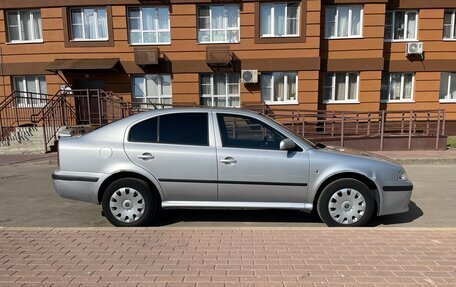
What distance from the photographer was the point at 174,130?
5.13 metres

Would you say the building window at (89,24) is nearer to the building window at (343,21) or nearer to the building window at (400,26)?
the building window at (343,21)

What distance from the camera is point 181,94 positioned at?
16.6m

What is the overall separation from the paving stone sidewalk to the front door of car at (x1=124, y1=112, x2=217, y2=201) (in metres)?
0.60

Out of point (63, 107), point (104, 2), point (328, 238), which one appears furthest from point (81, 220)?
point (104, 2)

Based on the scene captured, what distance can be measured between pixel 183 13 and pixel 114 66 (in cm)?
374

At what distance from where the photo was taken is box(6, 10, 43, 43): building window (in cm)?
1675

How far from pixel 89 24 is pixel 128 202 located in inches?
543

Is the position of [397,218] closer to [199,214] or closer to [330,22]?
[199,214]

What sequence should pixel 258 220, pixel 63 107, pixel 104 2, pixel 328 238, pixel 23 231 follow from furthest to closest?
pixel 104 2 → pixel 63 107 → pixel 258 220 → pixel 23 231 → pixel 328 238

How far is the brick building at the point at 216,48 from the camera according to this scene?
53.0 feet

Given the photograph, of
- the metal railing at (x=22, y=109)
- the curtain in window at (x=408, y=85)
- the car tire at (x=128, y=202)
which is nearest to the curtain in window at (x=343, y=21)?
the curtain in window at (x=408, y=85)

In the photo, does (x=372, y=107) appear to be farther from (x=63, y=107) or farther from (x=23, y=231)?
(x=23, y=231)

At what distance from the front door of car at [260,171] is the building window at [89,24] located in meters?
13.5

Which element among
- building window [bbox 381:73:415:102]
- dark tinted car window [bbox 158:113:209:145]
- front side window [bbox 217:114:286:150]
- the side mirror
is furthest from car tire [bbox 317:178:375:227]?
building window [bbox 381:73:415:102]
